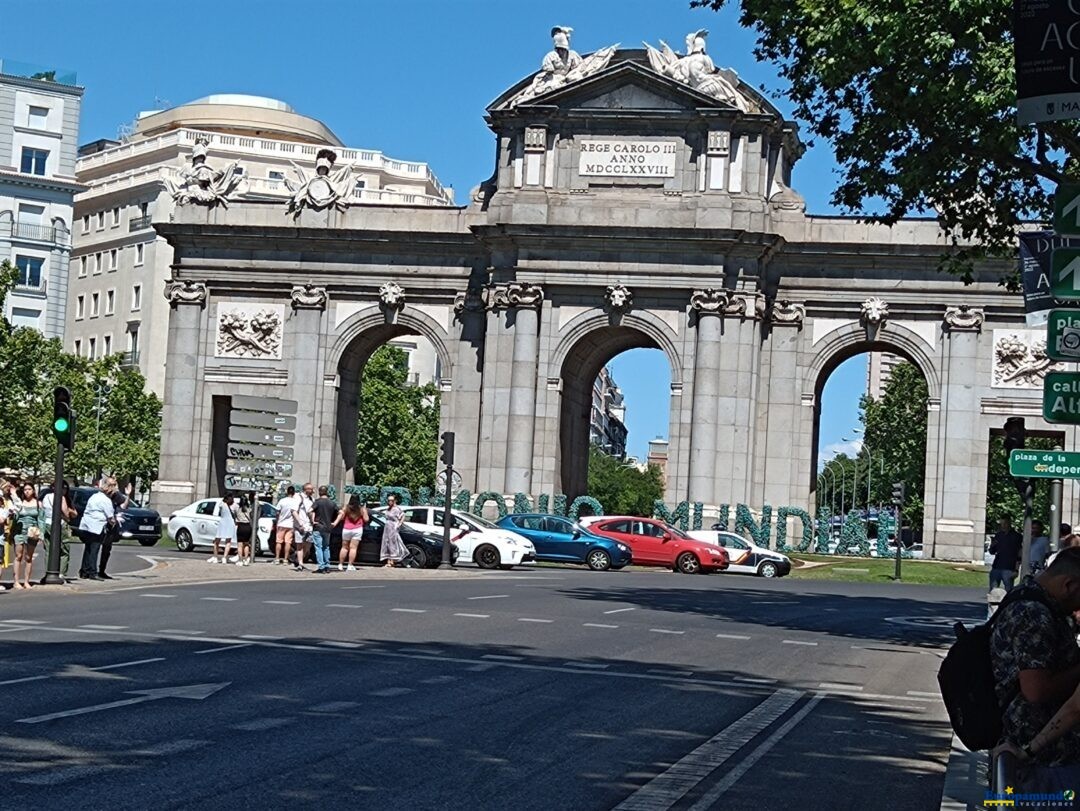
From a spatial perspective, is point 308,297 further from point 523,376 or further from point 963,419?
point 963,419

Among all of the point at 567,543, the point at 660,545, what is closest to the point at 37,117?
the point at 567,543

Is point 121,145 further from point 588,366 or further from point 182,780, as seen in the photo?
point 182,780

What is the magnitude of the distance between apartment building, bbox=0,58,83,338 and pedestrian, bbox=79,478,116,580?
70.0 m

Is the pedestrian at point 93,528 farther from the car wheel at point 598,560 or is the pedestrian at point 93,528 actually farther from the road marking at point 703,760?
the car wheel at point 598,560

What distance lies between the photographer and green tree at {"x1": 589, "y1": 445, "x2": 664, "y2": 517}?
153750mm

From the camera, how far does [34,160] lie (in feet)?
334

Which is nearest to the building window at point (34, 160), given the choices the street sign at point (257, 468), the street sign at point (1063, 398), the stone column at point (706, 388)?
the stone column at point (706, 388)

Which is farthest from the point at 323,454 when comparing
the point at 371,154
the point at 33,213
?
the point at 371,154

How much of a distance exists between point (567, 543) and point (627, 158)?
48.7 ft

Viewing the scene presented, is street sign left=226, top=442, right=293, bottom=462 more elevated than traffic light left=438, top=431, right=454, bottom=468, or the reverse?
traffic light left=438, top=431, right=454, bottom=468

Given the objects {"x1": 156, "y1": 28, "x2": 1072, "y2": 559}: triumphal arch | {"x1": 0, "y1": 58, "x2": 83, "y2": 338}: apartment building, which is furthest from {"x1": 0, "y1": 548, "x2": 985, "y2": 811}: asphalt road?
{"x1": 0, "y1": 58, "x2": 83, "y2": 338}: apartment building

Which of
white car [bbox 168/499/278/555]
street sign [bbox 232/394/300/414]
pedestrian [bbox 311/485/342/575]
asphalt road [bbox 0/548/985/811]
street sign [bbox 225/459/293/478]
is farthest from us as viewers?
white car [bbox 168/499/278/555]

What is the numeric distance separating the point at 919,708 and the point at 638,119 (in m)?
44.5

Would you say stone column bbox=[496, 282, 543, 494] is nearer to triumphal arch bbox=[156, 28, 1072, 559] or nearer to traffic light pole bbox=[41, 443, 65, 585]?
triumphal arch bbox=[156, 28, 1072, 559]
